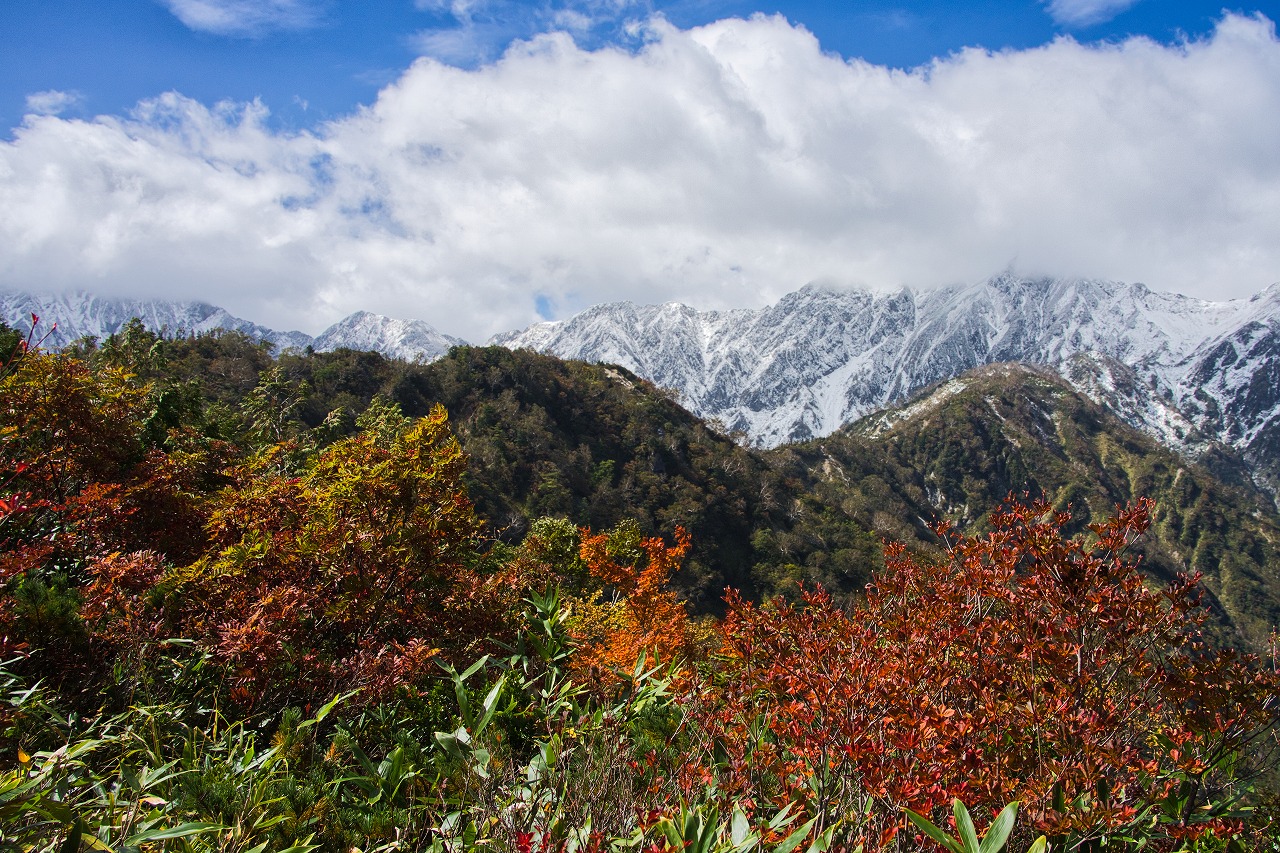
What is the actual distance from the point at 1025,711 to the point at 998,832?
1.10m

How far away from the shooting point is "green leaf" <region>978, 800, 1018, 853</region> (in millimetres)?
2391

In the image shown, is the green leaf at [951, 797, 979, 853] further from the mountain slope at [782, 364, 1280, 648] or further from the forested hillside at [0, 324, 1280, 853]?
the mountain slope at [782, 364, 1280, 648]

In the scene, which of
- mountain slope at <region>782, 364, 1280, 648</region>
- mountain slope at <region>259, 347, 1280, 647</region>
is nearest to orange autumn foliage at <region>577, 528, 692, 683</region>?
mountain slope at <region>259, 347, 1280, 647</region>

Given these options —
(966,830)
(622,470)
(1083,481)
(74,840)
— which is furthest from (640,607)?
(1083,481)

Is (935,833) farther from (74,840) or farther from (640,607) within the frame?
(640,607)

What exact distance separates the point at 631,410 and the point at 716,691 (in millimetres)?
70738

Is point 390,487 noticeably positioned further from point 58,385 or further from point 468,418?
point 468,418

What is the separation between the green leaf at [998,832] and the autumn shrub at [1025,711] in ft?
1.11

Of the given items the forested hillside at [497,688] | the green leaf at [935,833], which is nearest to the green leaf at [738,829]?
the forested hillside at [497,688]

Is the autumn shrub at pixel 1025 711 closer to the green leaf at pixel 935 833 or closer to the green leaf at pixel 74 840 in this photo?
the green leaf at pixel 935 833

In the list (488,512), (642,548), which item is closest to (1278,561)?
(488,512)

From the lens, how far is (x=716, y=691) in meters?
5.00

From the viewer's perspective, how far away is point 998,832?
7.95 ft

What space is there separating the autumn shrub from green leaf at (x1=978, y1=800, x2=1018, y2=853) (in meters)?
0.34
